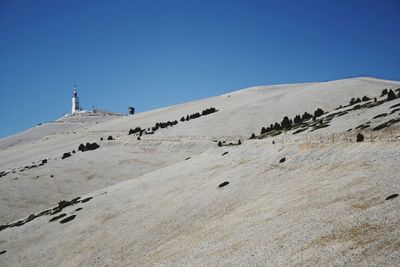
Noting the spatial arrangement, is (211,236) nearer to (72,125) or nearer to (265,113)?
(265,113)

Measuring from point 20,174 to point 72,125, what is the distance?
352 ft

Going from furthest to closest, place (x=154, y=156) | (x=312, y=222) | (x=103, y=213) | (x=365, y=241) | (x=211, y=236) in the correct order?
1. (x=154, y=156)
2. (x=103, y=213)
3. (x=211, y=236)
4. (x=312, y=222)
5. (x=365, y=241)

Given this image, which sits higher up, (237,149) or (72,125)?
(72,125)

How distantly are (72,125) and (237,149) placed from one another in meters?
137

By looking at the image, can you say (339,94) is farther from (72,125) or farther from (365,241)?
(72,125)

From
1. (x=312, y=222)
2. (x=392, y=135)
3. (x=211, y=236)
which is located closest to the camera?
(x=312, y=222)

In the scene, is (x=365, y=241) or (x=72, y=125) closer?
(x=365, y=241)

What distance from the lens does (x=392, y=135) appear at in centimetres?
3192

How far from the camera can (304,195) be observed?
79.2ft

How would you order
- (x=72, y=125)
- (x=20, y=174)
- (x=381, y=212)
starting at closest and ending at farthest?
1. (x=381, y=212)
2. (x=20, y=174)
3. (x=72, y=125)

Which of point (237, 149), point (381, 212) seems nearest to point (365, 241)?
point (381, 212)

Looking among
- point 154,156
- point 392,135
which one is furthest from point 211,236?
point 154,156

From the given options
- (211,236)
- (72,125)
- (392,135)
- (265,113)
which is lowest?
(211,236)

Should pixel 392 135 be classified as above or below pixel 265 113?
below
